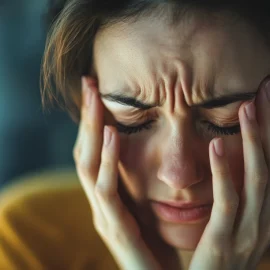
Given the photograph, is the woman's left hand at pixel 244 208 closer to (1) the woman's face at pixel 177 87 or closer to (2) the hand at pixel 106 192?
(1) the woman's face at pixel 177 87

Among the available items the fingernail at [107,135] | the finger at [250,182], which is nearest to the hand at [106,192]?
the fingernail at [107,135]

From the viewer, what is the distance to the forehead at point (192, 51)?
37.2 inches

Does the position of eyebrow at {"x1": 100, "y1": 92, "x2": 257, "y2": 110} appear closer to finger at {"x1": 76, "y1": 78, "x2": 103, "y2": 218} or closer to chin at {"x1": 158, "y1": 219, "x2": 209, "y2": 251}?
finger at {"x1": 76, "y1": 78, "x2": 103, "y2": 218}

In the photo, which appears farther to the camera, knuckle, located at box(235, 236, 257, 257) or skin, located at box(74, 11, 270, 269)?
knuckle, located at box(235, 236, 257, 257)

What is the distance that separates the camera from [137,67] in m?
0.99

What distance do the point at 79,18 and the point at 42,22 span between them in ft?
1.05

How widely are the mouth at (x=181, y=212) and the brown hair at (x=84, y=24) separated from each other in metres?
0.36

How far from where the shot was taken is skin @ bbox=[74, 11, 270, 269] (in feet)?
3.12

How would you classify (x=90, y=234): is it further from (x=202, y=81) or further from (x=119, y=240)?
(x=202, y=81)

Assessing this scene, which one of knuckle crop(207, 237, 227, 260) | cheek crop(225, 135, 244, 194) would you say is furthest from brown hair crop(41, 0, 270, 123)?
knuckle crop(207, 237, 227, 260)

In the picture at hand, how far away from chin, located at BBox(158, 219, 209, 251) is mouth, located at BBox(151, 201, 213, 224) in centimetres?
2

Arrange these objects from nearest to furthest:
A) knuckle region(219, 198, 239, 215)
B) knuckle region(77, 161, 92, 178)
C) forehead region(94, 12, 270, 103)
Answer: forehead region(94, 12, 270, 103) → knuckle region(219, 198, 239, 215) → knuckle region(77, 161, 92, 178)

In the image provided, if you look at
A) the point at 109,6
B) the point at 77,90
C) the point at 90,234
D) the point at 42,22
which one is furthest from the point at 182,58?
the point at 90,234

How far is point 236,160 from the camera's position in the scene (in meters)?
1.07
